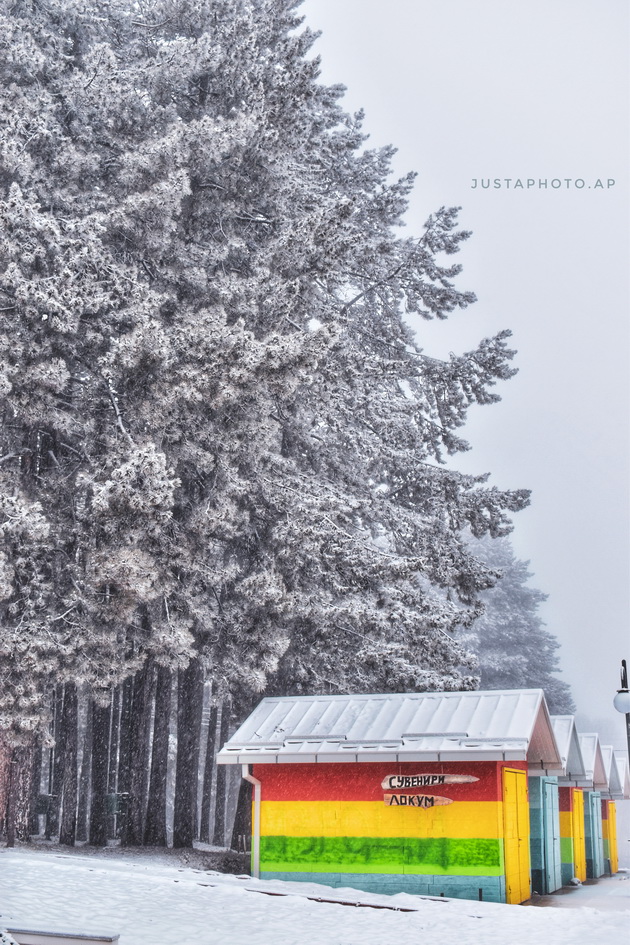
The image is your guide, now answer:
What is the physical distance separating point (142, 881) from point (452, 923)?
481 cm

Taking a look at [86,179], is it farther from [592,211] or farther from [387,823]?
[592,211]

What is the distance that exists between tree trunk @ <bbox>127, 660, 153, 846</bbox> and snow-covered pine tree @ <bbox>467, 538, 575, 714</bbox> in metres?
25.9

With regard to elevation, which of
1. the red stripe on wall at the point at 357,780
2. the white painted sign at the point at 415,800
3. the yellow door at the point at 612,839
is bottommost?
the yellow door at the point at 612,839

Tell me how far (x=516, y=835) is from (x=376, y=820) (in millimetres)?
2107

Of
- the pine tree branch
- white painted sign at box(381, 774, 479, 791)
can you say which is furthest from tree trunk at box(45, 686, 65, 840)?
white painted sign at box(381, 774, 479, 791)

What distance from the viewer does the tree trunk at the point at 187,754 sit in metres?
20.7

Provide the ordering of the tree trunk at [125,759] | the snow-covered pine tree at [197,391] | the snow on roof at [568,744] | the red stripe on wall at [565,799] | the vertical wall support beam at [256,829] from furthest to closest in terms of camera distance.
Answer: the tree trunk at [125,759] < the red stripe on wall at [565,799] < the snow on roof at [568,744] < the snow-covered pine tree at [197,391] < the vertical wall support beam at [256,829]

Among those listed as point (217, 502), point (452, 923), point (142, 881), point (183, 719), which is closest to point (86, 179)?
Result: point (217, 502)

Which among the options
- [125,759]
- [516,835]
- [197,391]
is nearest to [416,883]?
[516,835]

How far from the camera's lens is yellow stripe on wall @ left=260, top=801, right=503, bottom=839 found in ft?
46.5

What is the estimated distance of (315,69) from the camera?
20234 mm

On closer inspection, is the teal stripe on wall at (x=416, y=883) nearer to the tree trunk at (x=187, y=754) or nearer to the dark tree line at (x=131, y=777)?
the dark tree line at (x=131, y=777)

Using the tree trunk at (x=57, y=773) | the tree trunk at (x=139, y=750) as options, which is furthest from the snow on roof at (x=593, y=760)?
the tree trunk at (x=57, y=773)

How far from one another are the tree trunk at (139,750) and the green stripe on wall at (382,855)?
6321 mm
